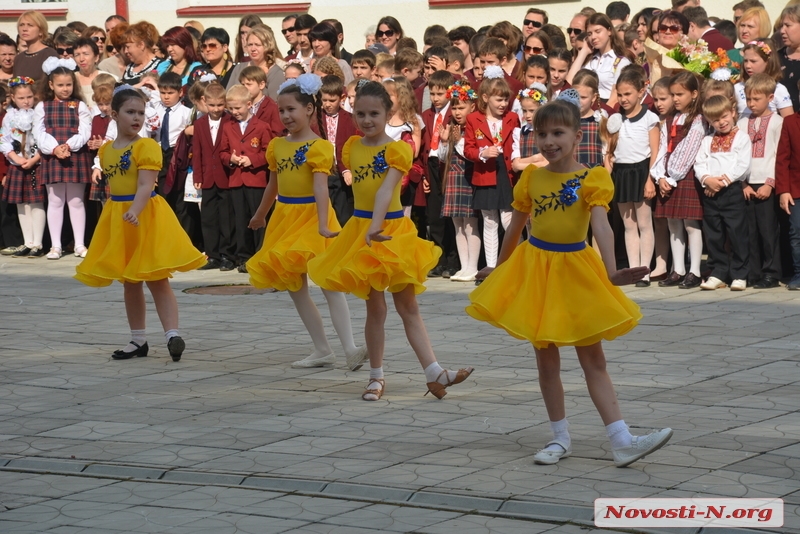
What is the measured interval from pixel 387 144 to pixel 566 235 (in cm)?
194

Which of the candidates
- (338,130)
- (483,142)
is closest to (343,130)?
(338,130)

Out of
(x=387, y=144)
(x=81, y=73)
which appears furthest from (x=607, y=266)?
(x=81, y=73)

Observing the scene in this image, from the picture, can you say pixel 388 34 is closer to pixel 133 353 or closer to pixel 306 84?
pixel 306 84

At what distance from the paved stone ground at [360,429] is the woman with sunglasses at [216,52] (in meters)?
5.75

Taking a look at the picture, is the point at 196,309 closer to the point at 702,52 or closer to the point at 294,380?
the point at 294,380

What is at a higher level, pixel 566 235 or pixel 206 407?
pixel 566 235

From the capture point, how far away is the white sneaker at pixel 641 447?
6176mm

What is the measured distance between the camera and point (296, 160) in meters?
9.00

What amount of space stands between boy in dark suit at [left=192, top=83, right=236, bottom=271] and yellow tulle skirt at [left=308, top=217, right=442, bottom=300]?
6.49m

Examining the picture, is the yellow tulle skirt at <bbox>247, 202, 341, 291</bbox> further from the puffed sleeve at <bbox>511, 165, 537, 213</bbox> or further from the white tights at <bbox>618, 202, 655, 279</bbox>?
the white tights at <bbox>618, 202, 655, 279</bbox>

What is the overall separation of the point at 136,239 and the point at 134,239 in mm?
18

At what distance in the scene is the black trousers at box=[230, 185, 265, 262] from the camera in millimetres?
14430

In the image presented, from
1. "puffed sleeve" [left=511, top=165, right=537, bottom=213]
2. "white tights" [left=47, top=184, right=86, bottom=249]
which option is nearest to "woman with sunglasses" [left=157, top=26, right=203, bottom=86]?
"white tights" [left=47, top=184, right=86, bottom=249]

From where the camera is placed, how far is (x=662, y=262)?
12992mm
